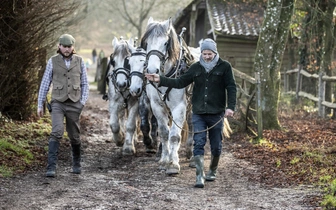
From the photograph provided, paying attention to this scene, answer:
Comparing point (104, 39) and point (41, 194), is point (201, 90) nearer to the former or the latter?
point (41, 194)

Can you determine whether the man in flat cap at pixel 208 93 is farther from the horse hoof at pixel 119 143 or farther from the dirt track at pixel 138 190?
Answer: the horse hoof at pixel 119 143

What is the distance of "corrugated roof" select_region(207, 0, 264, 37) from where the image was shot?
23.6 m

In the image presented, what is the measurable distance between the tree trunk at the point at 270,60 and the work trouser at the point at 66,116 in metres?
5.78

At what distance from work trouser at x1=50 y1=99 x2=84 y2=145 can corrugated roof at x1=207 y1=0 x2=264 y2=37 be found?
1624cm

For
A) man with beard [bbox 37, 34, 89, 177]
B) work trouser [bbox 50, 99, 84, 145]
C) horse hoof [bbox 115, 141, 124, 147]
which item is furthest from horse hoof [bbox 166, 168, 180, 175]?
horse hoof [bbox 115, 141, 124, 147]

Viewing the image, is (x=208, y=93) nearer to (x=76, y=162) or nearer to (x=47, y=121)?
(x=76, y=162)

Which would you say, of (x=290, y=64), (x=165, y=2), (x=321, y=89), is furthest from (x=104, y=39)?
(x=321, y=89)

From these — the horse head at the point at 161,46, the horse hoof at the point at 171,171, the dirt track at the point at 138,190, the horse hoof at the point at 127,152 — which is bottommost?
the dirt track at the point at 138,190

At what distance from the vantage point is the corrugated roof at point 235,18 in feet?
77.5

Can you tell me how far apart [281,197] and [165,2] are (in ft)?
113

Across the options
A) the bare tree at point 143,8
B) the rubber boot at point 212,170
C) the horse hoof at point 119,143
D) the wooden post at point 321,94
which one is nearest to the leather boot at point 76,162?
the rubber boot at point 212,170

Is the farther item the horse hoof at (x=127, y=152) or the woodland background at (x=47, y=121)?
the horse hoof at (x=127, y=152)

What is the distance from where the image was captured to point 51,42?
37.3ft

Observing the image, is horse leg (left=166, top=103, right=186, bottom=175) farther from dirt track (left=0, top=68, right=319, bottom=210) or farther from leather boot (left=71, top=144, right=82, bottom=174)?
leather boot (left=71, top=144, right=82, bottom=174)
